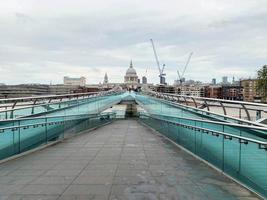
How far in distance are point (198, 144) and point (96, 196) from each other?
157 inches

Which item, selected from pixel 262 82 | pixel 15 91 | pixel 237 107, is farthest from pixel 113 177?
pixel 262 82

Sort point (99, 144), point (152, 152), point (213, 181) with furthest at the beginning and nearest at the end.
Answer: point (99, 144) < point (152, 152) < point (213, 181)

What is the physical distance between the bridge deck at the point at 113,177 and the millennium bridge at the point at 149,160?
0.01 m

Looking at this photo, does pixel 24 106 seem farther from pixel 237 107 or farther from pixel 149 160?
pixel 237 107

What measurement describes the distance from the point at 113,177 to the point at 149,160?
A: 6.07ft

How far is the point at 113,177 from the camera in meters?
6.18

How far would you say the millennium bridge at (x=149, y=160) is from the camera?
5.30 meters

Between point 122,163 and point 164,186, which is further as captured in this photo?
point 122,163

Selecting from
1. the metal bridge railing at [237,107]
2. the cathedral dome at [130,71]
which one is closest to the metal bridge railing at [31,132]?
the metal bridge railing at [237,107]

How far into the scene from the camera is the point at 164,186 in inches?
220

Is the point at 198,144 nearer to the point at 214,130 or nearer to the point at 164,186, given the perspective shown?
the point at 214,130

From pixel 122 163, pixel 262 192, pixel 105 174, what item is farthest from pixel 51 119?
pixel 262 192

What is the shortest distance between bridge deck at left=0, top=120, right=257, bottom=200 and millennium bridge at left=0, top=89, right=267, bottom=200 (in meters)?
0.01

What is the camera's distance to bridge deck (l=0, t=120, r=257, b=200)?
5.20 m
